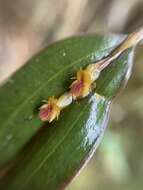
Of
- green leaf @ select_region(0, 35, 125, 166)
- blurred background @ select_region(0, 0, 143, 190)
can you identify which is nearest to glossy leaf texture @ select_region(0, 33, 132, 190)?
green leaf @ select_region(0, 35, 125, 166)

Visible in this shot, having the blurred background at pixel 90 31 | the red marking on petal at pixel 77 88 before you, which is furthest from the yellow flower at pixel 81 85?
the blurred background at pixel 90 31

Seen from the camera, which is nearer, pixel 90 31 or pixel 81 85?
pixel 81 85

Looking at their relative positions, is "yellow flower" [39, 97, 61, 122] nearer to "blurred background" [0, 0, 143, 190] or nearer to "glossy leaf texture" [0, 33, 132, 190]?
"glossy leaf texture" [0, 33, 132, 190]

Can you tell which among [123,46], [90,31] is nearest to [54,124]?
[123,46]

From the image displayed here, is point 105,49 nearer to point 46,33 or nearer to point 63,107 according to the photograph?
point 63,107

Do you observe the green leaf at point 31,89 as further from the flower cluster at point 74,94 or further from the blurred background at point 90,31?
the blurred background at point 90,31

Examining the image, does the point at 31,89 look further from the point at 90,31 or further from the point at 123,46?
the point at 90,31
